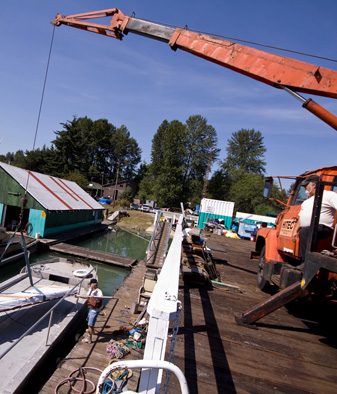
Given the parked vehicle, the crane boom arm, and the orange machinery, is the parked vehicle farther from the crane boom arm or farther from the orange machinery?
the crane boom arm

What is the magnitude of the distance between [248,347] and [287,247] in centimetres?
210

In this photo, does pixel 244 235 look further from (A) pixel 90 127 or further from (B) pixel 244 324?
(A) pixel 90 127

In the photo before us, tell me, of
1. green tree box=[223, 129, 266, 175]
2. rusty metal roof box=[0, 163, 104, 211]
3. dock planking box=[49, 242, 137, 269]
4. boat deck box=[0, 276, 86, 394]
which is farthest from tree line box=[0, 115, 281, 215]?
boat deck box=[0, 276, 86, 394]

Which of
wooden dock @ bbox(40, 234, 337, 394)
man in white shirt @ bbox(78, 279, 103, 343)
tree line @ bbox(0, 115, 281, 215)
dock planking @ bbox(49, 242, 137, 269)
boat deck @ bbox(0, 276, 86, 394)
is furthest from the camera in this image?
tree line @ bbox(0, 115, 281, 215)

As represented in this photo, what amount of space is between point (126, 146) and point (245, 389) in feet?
262

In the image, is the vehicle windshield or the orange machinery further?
the vehicle windshield

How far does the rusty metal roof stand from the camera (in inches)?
898

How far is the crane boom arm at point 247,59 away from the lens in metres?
4.52

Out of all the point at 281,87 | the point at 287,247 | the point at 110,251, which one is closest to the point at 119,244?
the point at 110,251

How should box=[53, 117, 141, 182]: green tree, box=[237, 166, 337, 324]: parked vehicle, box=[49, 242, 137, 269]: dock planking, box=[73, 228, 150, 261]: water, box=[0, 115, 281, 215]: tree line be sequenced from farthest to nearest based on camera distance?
box=[53, 117, 141, 182]: green tree
box=[0, 115, 281, 215]: tree line
box=[73, 228, 150, 261]: water
box=[49, 242, 137, 269]: dock planking
box=[237, 166, 337, 324]: parked vehicle

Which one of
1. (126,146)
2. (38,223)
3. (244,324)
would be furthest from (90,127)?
(244,324)

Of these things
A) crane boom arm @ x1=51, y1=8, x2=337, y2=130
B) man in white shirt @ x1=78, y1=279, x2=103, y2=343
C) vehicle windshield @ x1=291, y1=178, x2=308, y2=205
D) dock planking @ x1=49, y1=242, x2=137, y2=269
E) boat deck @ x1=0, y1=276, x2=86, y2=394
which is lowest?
dock planking @ x1=49, y1=242, x2=137, y2=269

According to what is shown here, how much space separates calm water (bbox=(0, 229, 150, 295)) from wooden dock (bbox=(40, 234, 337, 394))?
37.1ft

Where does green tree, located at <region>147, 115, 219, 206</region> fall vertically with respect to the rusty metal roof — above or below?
above
